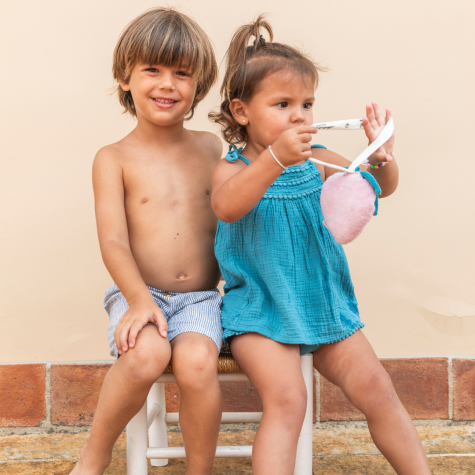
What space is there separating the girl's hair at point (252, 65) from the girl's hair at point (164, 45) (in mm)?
68

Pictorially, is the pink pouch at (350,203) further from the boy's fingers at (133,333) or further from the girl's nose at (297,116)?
the boy's fingers at (133,333)

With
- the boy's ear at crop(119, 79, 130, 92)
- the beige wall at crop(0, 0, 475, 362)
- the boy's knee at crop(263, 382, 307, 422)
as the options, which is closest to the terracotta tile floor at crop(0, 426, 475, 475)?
the beige wall at crop(0, 0, 475, 362)

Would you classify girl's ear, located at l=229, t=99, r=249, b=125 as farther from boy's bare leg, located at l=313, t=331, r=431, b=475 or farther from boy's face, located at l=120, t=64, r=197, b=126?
boy's bare leg, located at l=313, t=331, r=431, b=475

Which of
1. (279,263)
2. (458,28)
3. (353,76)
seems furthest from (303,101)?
(458,28)

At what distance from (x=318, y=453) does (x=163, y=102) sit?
3.05 ft

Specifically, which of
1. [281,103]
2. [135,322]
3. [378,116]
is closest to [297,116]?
[281,103]

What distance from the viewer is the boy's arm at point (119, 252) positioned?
3.41 ft

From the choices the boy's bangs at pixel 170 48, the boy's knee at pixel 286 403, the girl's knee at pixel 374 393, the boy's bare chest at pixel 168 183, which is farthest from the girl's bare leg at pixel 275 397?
the boy's bangs at pixel 170 48

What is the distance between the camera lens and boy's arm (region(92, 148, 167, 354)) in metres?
1.04

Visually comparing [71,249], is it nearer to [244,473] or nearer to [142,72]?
[142,72]

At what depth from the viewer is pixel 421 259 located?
5.18 feet

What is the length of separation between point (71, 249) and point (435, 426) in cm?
110

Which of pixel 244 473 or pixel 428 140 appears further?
pixel 428 140

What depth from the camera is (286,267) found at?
1.12 metres
